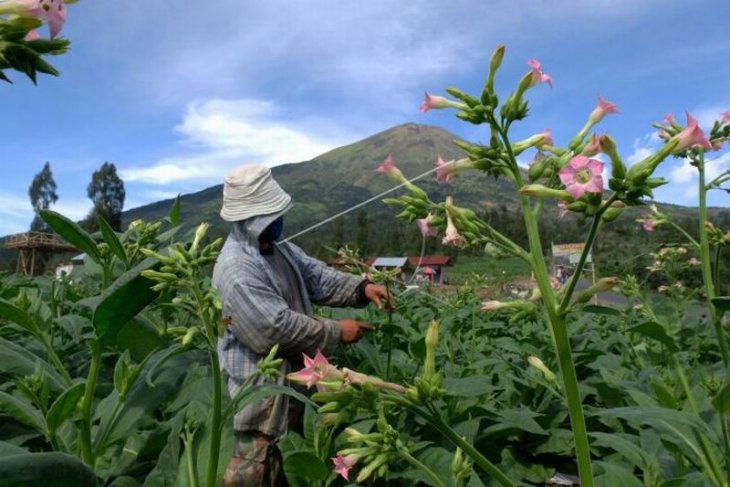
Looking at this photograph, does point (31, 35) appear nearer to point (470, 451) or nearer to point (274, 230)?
point (470, 451)

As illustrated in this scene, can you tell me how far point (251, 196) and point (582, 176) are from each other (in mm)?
2409

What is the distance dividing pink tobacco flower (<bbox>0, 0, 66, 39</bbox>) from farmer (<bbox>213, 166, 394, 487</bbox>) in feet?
7.44

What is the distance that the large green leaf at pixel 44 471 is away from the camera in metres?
1.26

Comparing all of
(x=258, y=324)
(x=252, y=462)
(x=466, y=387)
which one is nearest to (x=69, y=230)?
(x=258, y=324)

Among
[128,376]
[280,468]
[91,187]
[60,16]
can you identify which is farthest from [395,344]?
[91,187]

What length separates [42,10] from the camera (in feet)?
3.34

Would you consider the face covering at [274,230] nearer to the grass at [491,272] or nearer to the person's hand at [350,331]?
the person's hand at [350,331]

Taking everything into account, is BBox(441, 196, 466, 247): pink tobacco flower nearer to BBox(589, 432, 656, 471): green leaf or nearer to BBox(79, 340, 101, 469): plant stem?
BBox(589, 432, 656, 471): green leaf

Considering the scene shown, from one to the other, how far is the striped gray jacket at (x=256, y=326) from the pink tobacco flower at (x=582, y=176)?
214 cm

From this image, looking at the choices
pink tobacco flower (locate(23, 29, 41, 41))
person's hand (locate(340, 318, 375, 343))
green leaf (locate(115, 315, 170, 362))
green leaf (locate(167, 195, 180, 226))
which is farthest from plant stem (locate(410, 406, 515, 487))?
person's hand (locate(340, 318, 375, 343))

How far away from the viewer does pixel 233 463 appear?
3465 mm

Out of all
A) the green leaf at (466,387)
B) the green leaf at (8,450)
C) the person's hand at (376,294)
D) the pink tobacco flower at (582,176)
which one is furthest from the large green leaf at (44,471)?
the person's hand at (376,294)

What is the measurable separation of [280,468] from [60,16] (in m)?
2.98

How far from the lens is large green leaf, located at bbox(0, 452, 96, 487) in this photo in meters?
1.26
